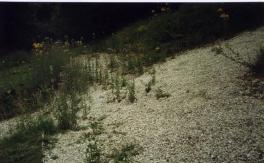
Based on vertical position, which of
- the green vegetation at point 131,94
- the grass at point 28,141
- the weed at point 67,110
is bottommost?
the grass at point 28,141

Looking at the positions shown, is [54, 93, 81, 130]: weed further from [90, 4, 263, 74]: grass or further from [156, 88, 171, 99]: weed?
[90, 4, 263, 74]: grass

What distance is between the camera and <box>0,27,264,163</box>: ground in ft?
18.8

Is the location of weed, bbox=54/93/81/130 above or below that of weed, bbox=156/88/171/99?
below

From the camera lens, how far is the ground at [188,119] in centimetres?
573

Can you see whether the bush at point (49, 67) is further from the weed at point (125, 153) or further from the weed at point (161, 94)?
the weed at point (125, 153)

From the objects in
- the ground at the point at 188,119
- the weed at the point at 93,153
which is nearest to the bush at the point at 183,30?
the ground at the point at 188,119

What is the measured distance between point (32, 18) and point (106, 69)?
5.21 metres

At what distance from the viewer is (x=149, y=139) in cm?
621

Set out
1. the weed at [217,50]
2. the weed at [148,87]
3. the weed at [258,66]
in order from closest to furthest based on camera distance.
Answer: the weed at [258,66], the weed at [148,87], the weed at [217,50]

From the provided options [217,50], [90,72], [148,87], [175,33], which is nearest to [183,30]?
[175,33]

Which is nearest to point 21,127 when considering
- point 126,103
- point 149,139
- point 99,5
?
point 126,103

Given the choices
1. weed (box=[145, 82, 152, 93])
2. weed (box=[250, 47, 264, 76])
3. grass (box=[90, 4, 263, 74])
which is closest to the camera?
weed (box=[250, 47, 264, 76])

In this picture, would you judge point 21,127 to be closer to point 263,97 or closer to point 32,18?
point 263,97

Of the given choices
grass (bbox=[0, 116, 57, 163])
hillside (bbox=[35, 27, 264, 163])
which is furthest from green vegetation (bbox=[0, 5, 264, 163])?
hillside (bbox=[35, 27, 264, 163])
